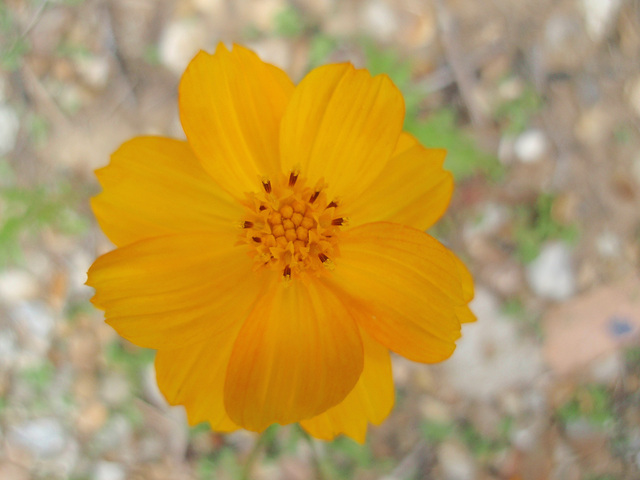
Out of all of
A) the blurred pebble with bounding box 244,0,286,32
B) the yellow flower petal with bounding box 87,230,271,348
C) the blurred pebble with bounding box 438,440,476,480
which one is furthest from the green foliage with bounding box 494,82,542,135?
the yellow flower petal with bounding box 87,230,271,348

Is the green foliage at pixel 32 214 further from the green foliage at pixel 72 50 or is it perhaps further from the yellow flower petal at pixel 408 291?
the yellow flower petal at pixel 408 291

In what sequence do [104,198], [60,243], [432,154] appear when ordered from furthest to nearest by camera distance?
1. [60,243]
2. [432,154]
3. [104,198]

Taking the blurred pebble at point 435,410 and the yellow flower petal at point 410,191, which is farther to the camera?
the blurred pebble at point 435,410

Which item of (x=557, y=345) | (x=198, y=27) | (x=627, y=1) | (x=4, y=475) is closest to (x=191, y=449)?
(x=4, y=475)

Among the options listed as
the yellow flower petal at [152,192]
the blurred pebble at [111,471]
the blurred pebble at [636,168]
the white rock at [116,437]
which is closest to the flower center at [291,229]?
the yellow flower petal at [152,192]

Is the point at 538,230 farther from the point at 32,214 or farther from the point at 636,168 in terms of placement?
the point at 32,214

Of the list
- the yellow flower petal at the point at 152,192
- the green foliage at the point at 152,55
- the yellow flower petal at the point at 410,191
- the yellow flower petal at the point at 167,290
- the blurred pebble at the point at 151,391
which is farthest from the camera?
the green foliage at the point at 152,55

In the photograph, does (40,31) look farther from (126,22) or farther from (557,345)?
(557,345)

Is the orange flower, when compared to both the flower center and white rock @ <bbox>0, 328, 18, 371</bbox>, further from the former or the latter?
white rock @ <bbox>0, 328, 18, 371</bbox>

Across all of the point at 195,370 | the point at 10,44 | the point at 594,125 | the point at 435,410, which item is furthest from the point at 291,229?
the point at 10,44
